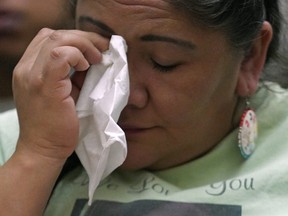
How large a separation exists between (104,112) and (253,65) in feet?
1.09

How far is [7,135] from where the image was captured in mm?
1276

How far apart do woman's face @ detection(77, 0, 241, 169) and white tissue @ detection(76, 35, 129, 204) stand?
3cm

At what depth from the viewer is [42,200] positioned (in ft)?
3.51

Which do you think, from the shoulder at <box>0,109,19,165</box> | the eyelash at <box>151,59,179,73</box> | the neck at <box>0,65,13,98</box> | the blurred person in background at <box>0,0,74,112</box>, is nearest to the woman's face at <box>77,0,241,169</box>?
the eyelash at <box>151,59,179,73</box>

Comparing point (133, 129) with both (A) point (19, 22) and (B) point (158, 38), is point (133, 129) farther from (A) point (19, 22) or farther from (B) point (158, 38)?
(A) point (19, 22)

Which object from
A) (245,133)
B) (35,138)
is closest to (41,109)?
(35,138)

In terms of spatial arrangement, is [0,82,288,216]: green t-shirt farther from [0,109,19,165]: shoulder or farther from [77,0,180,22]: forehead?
[77,0,180,22]: forehead

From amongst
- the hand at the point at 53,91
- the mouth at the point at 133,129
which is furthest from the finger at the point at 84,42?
the mouth at the point at 133,129

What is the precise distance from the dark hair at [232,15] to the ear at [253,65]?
29 mm

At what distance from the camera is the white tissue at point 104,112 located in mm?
997

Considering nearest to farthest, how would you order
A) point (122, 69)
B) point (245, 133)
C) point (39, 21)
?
point (122, 69), point (245, 133), point (39, 21)

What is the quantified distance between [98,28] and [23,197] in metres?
0.31

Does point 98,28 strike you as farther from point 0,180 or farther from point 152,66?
point 0,180

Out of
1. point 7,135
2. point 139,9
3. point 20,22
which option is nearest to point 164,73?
point 139,9
